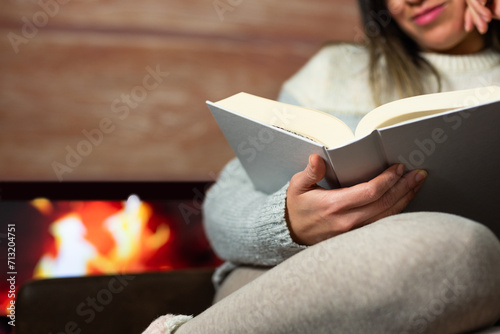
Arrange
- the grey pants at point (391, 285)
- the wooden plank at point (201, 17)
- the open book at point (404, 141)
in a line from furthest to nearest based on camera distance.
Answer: the wooden plank at point (201, 17) < the open book at point (404, 141) < the grey pants at point (391, 285)

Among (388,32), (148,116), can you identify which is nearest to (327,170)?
(388,32)

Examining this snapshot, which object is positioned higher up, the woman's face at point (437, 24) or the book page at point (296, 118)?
the woman's face at point (437, 24)

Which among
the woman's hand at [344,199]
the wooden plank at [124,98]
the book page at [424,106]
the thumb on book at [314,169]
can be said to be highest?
the book page at [424,106]

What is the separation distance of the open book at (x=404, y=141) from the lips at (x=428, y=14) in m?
0.48

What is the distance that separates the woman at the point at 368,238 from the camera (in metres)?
0.48

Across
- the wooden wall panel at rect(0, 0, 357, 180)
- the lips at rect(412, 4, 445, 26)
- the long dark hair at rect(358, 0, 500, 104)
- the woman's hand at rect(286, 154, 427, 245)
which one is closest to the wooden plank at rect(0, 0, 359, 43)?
the wooden wall panel at rect(0, 0, 357, 180)

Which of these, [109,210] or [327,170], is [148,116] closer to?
[109,210]

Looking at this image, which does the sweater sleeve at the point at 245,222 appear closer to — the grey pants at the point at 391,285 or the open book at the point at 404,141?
the open book at the point at 404,141

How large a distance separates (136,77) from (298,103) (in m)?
0.51

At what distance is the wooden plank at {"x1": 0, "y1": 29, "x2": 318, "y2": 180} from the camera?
133cm

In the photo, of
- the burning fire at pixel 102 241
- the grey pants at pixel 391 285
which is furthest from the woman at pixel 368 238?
the burning fire at pixel 102 241

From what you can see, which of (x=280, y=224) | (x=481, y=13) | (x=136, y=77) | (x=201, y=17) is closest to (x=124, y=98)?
(x=136, y=77)

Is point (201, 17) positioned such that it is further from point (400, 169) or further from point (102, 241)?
point (400, 169)

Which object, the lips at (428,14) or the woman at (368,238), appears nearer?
the woman at (368,238)
